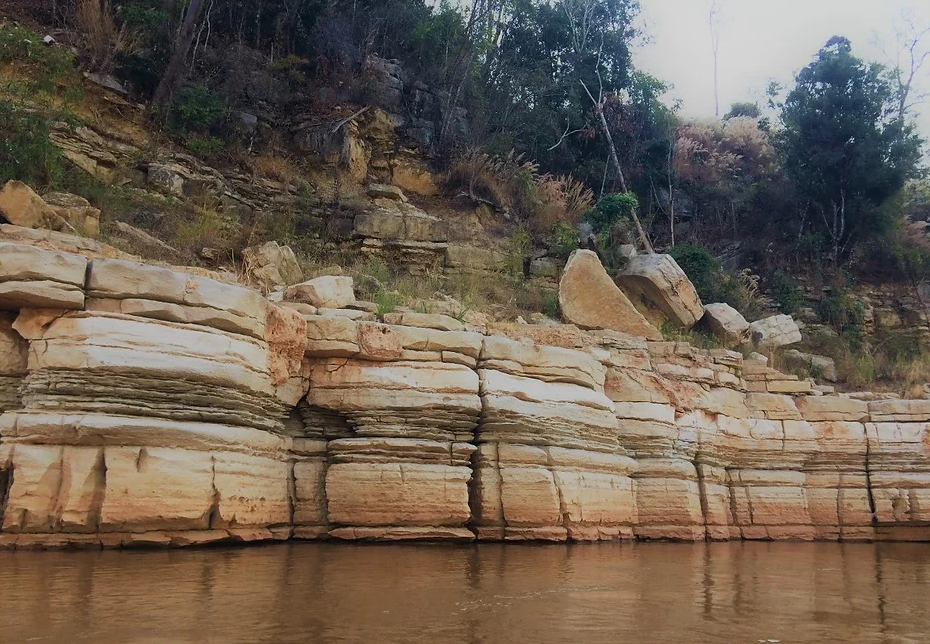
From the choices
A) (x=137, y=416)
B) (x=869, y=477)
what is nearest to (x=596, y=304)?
(x=869, y=477)

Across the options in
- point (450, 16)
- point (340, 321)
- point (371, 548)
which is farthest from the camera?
point (450, 16)

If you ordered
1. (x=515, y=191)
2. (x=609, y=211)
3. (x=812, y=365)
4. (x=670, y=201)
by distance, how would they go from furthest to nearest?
(x=670, y=201) → (x=515, y=191) → (x=609, y=211) → (x=812, y=365)

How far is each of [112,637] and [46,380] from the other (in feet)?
10.8

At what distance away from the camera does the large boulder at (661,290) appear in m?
12.9

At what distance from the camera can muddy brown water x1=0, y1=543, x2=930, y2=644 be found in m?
3.29

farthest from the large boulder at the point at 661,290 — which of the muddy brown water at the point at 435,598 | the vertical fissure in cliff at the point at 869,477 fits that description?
the muddy brown water at the point at 435,598

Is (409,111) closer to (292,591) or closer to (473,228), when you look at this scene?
(473,228)

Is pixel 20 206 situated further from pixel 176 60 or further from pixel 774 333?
pixel 774 333

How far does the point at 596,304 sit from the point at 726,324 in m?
2.62

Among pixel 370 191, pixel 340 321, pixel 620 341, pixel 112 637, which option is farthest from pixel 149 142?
pixel 112 637

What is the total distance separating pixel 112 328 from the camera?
5777mm

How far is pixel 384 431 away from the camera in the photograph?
707 centimetres

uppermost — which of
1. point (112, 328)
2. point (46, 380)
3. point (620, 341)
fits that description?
point (620, 341)

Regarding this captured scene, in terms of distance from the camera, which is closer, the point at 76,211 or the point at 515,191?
the point at 76,211
